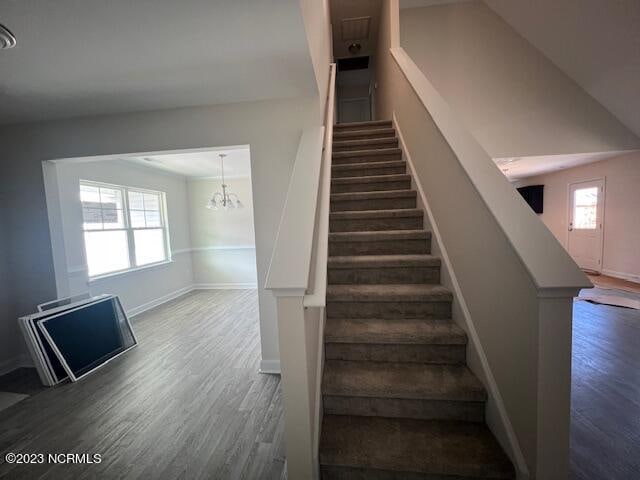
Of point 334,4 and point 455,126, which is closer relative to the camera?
point 455,126

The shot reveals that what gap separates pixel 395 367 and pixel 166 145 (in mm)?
2663

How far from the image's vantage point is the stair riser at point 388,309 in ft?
5.65

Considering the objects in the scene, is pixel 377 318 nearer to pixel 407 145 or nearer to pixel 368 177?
pixel 368 177

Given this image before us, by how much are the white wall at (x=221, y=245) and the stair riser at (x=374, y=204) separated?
146 inches

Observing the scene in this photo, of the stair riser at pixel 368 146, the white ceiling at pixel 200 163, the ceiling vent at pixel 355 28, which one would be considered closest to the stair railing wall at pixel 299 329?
the stair riser at pixel 368 146

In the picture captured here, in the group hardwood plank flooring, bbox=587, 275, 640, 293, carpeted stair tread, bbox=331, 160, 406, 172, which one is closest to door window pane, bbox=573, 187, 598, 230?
hardwood plank flooring, bbox=587, 275, 640, 293

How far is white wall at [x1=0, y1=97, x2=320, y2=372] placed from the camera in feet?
7.71

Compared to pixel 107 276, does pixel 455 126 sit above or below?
above

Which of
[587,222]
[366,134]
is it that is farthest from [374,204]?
[587,222]

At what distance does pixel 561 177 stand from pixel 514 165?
2.19m

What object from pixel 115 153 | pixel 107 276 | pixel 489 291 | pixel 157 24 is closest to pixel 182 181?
pixel 107 276

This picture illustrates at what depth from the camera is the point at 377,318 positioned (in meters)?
1.76

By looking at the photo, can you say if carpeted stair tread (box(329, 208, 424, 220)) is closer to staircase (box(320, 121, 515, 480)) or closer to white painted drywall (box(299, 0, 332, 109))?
staircase (box(320, 121, 515, 480))

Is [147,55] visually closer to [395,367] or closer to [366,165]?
[366,165]
